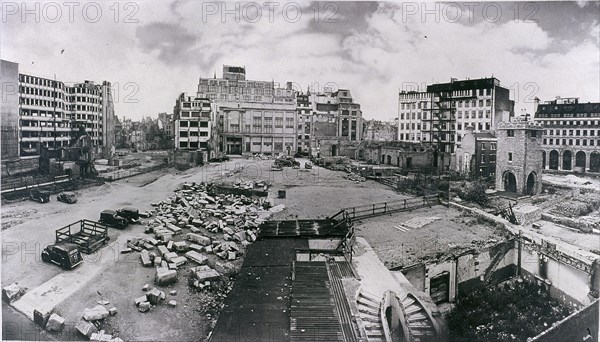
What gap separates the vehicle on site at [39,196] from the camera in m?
9.08

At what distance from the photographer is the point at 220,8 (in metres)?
8.57

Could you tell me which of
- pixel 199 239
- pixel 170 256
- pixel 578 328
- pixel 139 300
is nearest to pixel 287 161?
pixel 199 239

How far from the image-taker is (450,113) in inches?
861

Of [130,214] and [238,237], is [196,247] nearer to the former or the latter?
[238,237]

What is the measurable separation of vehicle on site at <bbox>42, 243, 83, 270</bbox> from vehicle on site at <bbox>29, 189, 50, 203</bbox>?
212cm

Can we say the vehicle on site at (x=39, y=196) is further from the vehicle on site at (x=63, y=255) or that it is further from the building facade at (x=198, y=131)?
the building facade at (x=198, y=131)

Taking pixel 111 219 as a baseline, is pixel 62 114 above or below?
above

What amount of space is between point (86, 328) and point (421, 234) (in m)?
8.46

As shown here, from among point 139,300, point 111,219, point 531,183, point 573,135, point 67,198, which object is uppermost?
point 573,135

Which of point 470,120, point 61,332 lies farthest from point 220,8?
point 470,120

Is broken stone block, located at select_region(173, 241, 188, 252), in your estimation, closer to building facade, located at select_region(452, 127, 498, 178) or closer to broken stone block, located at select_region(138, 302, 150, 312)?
broken stone block, located at select_region(138, 302, 150, 312)

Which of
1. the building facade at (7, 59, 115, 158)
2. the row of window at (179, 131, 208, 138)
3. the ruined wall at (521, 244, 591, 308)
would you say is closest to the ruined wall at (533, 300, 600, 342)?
the ruined wall at (521, 244, 591, 308)

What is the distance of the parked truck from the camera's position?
7902mm

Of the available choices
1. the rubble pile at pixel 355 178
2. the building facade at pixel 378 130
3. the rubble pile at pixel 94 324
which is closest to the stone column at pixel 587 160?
the rubble pile at pixel 355 178
